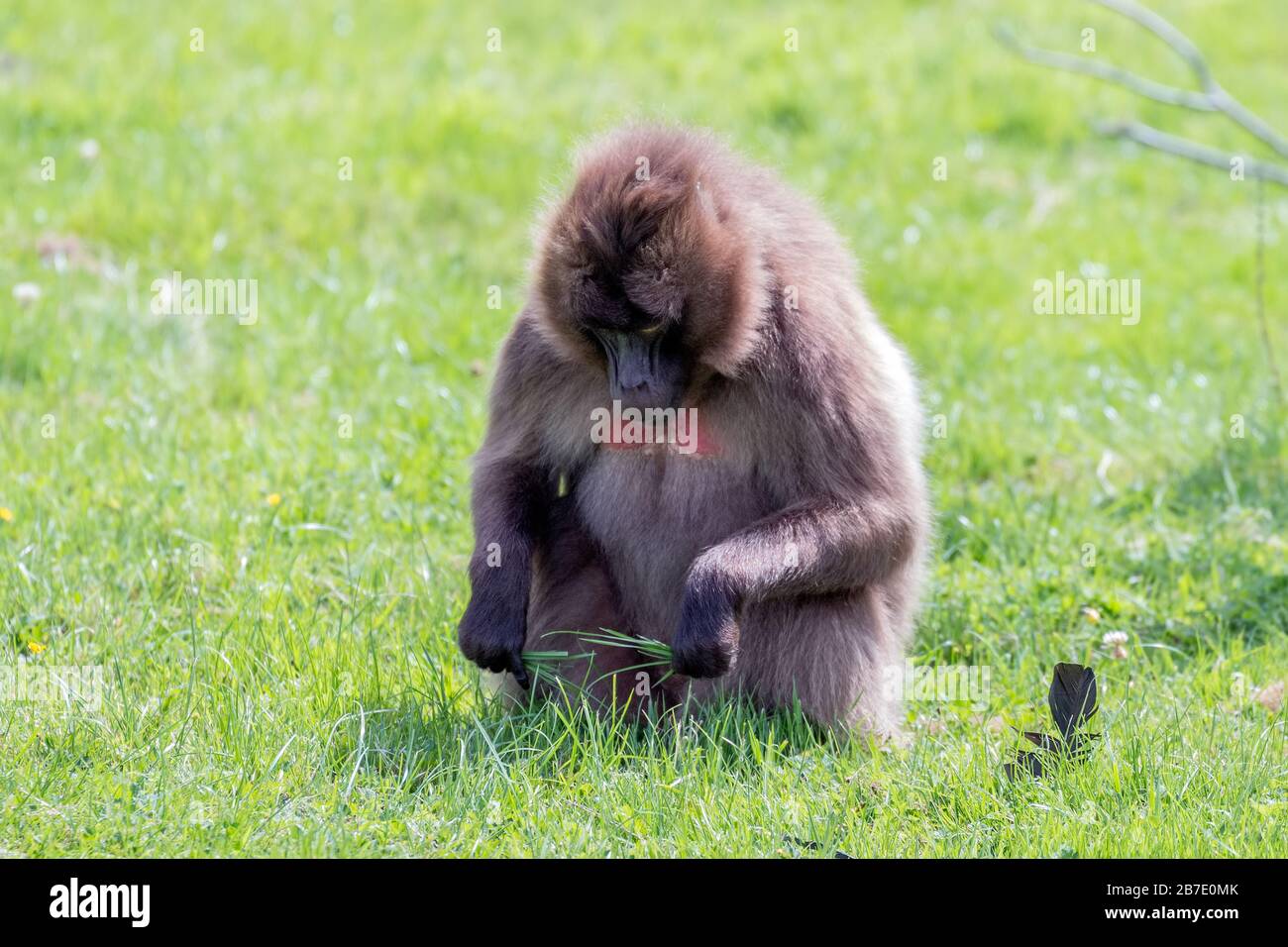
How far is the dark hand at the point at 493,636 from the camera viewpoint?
527 centimetres

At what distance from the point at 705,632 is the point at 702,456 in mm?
651

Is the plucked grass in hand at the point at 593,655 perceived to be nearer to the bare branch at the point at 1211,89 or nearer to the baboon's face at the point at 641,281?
the baboon's face at the point at 641,281

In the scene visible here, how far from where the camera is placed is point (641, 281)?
15.9 ft

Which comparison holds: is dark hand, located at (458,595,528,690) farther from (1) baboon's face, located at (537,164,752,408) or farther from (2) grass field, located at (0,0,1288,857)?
(1) baboon's face, located at (537,164,752,408)

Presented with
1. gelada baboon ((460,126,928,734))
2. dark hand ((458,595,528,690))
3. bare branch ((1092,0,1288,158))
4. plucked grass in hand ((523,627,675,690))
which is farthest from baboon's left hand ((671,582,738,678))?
bare branch ((1092,0,1288,158))

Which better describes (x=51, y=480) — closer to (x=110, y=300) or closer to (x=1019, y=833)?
(x=110, y=300)

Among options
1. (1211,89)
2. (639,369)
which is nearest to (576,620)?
(639,369)

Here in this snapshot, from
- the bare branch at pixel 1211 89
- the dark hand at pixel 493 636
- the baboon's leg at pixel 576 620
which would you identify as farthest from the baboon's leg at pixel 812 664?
the bare branch at pixel 1211 89

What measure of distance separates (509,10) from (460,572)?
7.81 m

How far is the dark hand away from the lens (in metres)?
5.27

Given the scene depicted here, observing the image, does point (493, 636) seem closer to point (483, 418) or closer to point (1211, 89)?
point (483, 418)

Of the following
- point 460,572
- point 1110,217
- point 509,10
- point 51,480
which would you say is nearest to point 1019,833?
point 460,572

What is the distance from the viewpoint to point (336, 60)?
11750mm

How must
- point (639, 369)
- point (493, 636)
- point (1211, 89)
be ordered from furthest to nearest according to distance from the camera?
point (1211, 89), point (493, 636), point (639, 369)
